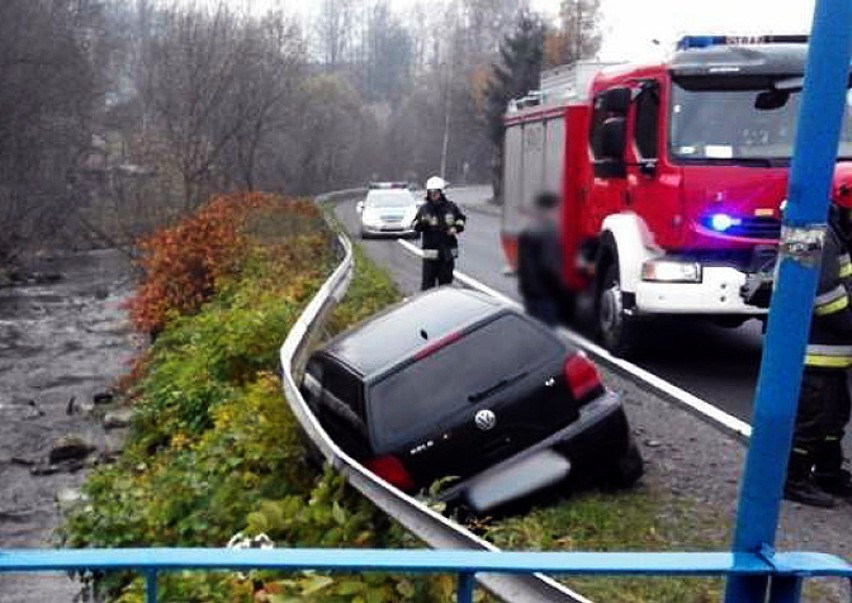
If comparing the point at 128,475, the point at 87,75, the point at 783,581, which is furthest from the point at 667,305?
the point at 87,75

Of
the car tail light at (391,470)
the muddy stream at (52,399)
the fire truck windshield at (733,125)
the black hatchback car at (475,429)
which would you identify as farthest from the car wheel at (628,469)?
the muddy stream at (52,399)

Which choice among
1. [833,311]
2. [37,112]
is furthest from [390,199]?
[37,112]

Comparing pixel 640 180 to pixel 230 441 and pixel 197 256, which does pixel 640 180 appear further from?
pixel 197 256

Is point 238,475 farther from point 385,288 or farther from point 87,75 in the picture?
point 87,75

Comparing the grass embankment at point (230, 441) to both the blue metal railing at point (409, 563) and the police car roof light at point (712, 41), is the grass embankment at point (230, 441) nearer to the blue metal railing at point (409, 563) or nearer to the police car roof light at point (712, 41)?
the blue metal railing at point (409, 563)

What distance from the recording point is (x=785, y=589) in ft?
10.5

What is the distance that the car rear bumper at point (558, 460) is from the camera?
22.0ft

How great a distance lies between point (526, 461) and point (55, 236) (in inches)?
1469

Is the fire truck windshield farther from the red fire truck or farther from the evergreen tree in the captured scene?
the evergreen tree

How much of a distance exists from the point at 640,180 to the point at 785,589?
79.8 inches

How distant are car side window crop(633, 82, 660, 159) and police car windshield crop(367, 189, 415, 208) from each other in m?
0.39

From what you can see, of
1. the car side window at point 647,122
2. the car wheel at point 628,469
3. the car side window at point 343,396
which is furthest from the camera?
the car wheel at point 628,469

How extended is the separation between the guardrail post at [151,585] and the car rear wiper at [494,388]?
7.09 ft

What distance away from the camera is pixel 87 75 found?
38.2m
